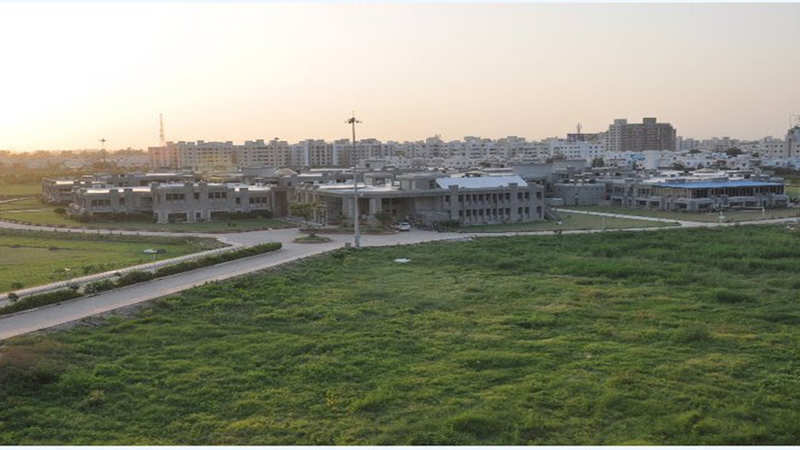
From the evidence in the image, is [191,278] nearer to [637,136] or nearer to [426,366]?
[426,366]

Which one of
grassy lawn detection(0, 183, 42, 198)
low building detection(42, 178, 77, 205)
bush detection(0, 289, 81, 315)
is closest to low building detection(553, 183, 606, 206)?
low building detection(42, 178, 77, 205)

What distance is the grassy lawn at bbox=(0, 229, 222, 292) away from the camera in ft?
101

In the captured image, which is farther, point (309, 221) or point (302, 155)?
point (302, 155)

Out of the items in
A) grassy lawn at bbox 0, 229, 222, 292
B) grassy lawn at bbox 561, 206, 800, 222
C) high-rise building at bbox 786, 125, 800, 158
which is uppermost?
high-rise building at bbox 786, 125, 800, 158

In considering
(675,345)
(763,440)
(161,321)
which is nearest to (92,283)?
(161,321)

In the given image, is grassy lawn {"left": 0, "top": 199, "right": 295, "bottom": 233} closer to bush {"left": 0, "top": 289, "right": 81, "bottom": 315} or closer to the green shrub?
the green shrub

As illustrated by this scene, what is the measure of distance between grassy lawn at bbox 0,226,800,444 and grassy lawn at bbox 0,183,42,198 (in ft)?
240

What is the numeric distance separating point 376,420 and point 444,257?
2141 cm

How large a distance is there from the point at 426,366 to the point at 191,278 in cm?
1422

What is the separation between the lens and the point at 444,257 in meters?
35.2

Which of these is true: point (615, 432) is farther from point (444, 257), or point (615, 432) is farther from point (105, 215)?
point (105, 215)

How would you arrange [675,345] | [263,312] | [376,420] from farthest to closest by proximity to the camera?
[263,312] < [675,345] < [376,420]

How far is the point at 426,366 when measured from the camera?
1712 cm

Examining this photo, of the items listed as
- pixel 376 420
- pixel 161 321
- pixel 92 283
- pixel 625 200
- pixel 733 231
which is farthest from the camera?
pixel 625 200
